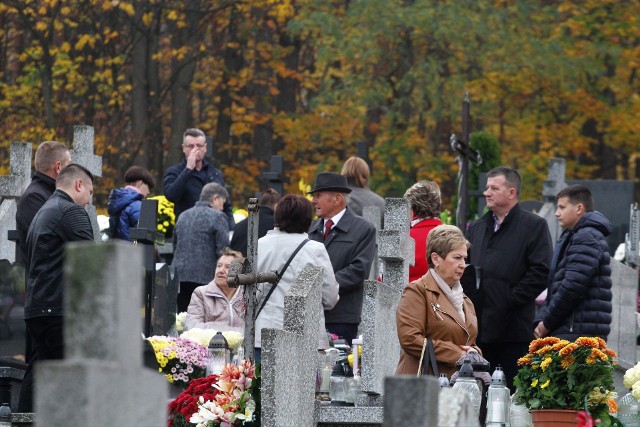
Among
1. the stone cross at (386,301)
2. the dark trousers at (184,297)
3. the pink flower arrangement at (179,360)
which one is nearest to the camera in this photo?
the stone cross at (386,301)

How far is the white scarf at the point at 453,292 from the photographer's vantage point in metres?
8.59

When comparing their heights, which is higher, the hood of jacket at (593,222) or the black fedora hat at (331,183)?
the black fedora hat at (331,183)

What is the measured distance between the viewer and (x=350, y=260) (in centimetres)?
1102

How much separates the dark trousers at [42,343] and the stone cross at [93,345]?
19.3 feet

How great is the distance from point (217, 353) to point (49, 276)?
126 cm

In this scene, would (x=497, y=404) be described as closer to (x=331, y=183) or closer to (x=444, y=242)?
(x=444, y=242)

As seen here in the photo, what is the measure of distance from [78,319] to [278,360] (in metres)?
4.09

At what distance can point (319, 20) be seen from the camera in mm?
27062

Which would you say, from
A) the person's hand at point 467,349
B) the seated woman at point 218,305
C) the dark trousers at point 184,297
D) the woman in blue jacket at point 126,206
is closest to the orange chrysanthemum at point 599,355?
the person's hand at point 467,349

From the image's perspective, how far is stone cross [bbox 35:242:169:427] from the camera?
10.9 ft

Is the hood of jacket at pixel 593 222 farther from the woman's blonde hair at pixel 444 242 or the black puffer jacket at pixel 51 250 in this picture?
the black puffer jacket at pixel 51 250

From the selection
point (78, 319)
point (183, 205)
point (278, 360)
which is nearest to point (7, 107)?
point (183, 205)

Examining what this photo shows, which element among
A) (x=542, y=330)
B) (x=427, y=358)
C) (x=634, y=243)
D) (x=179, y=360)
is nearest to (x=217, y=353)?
(x=179, y=360)

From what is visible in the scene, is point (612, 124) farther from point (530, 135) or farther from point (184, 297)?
point (184, 297)
